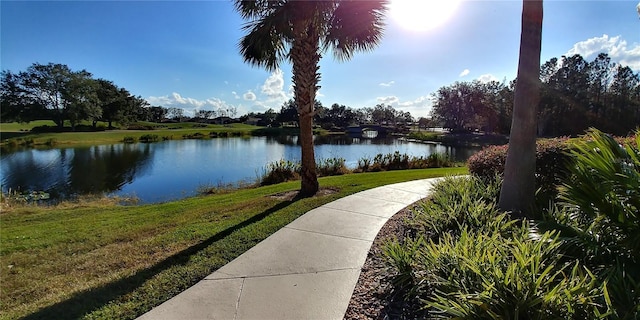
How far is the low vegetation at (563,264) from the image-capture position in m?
1.92

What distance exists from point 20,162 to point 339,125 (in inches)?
3086

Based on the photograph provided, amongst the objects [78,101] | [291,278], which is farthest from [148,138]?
[291,278]

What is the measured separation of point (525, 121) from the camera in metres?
4.45

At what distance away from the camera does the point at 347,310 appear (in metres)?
2.82

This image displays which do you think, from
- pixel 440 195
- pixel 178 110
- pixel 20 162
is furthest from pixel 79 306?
pixel 178 110

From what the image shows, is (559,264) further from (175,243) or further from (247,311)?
(175,243)

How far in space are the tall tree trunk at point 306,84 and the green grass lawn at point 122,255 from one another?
2.84ft

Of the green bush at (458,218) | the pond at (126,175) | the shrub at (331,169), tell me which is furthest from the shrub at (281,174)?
the green bush at (458,218)

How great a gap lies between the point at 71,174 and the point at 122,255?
18.8m

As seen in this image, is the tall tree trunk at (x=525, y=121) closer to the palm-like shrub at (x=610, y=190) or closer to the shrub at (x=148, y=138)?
the palm-like shrub at (x=610, y=190)

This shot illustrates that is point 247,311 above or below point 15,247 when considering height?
above

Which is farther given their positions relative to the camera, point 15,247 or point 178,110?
point 178,110

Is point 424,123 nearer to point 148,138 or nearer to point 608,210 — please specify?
point 148,138

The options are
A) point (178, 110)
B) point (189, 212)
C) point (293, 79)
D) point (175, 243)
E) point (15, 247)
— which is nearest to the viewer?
point (175, 243)
